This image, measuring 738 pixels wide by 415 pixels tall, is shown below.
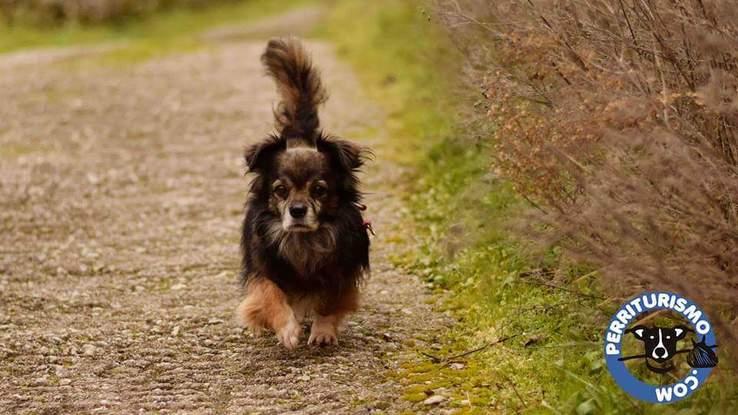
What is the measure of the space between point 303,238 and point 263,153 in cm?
49

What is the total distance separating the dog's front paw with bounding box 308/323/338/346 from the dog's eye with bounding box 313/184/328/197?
658 mm

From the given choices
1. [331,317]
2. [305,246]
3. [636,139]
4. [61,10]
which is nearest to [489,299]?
[331,317]

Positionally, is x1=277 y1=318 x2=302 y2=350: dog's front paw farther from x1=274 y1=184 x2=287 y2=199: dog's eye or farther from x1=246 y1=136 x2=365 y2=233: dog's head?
x1=274 y1=184 x2=287 y2=199: dog's eye

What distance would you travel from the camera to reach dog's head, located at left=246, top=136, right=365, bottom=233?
5594mm

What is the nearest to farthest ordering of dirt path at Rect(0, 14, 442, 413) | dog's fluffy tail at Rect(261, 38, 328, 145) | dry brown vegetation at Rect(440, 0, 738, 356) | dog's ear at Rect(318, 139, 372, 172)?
dry brown vegetation at Rect(440, 0, 738, 356) < dirt path at Rect(0, 14, 442, 413) < dog's ear at Rect(318, 139, 372, 172) < dog's fluffy tail at Rect(261, 38, 328, 145)

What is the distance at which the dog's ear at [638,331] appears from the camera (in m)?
4.45

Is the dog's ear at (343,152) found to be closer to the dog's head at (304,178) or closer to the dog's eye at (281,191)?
the dog's head at (304,178)

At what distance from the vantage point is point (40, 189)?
9969 mm

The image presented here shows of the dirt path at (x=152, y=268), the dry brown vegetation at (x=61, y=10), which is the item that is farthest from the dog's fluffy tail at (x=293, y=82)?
the dry brown vegetation at (x=61, y=10)

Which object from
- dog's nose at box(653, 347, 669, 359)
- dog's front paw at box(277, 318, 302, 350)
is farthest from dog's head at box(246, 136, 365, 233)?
A: dog's nose at box(653, 347, 669, 359)

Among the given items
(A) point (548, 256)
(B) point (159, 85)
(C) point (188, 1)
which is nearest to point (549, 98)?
(A) point (548, 256)

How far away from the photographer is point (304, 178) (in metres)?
5.67

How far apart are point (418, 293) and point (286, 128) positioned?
4.09ft

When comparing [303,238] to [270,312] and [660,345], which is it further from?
[660,345]
